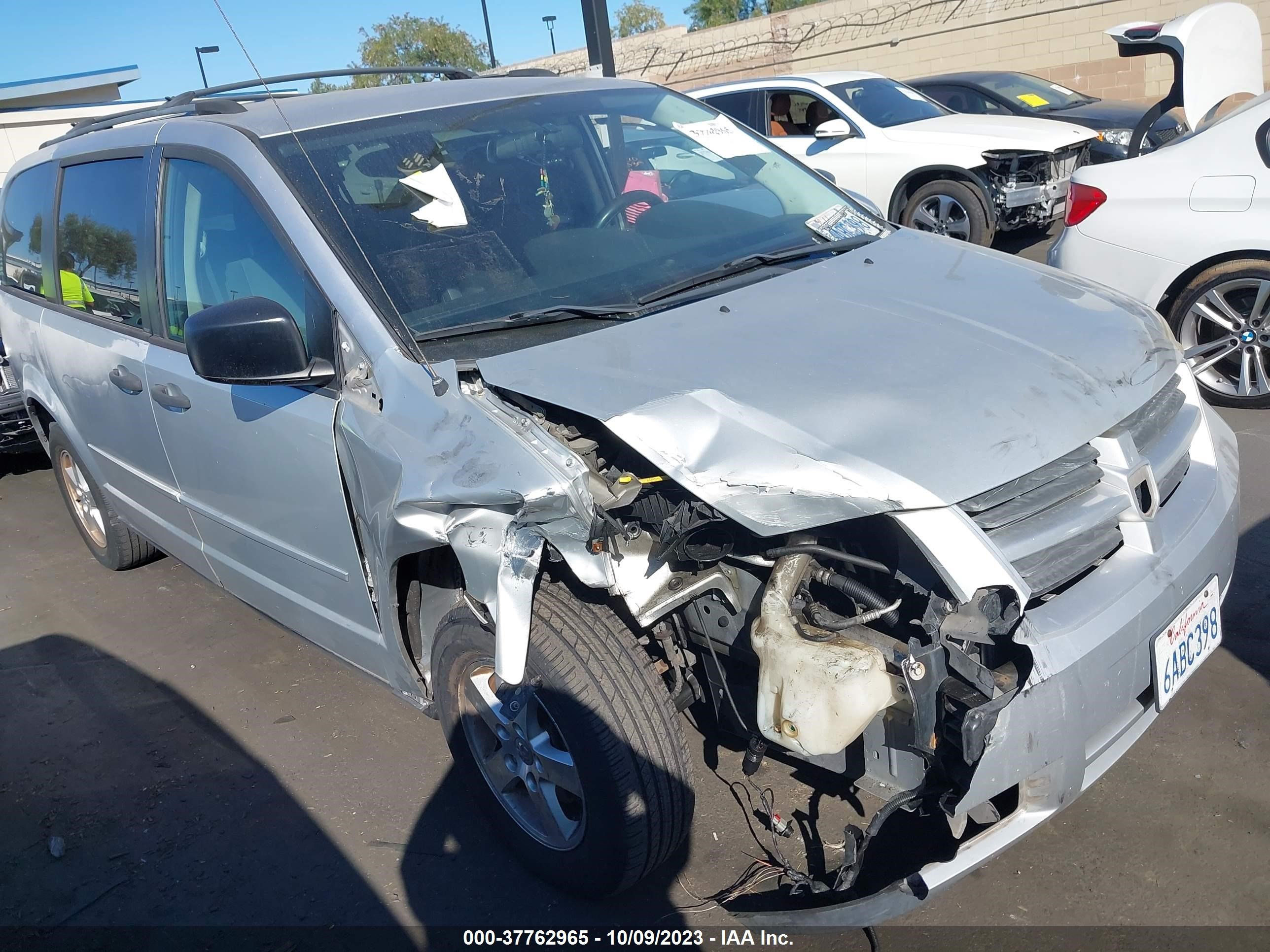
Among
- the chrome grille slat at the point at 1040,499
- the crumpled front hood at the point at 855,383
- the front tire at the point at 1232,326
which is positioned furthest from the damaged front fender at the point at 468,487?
the front tire at the point at 1232,326

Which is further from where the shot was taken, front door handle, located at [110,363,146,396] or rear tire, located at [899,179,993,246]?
rear tire, located at [899,179,993,246]

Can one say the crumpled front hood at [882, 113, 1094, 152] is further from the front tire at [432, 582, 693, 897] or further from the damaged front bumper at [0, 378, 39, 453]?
the front tire at [432, 582, 693, 897]

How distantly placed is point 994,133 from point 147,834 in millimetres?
8216

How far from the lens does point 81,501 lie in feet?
16.6

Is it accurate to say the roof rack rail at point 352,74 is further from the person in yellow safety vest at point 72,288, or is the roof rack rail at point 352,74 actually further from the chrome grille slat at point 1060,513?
the chrome grille slat at point 1060,513

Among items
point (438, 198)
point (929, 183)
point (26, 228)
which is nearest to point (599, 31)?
point (929, 183)

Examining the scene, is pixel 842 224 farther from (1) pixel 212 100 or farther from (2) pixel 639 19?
(2) pixel 639 19

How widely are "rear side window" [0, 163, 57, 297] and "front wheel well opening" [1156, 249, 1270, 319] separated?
17.1 ft

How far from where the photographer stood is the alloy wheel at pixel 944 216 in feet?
28.5

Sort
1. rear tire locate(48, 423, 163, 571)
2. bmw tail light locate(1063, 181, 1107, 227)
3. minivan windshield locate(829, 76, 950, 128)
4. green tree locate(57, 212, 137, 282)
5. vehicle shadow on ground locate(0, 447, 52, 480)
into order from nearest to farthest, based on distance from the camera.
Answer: green tree locate(57, 212, 137, 282), rear tire locate(48, 423, 163, 571), bmw tail light locate(1063, 181, 1107, 227), vehicle shadow on ground locate(0, 447, 52, 480), minivan windshield locate(829, 76, 950, 128)

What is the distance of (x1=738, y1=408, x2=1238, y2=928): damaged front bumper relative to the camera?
6.23ft

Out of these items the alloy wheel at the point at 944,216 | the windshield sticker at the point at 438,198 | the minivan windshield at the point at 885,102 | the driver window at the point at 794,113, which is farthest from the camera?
the driver window at the point at 794,113

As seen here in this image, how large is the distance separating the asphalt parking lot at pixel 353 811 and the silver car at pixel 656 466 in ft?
0.72

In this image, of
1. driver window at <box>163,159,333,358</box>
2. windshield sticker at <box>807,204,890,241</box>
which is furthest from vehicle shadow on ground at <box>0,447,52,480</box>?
windshield sticker at <box>807,204,890,241</box>
